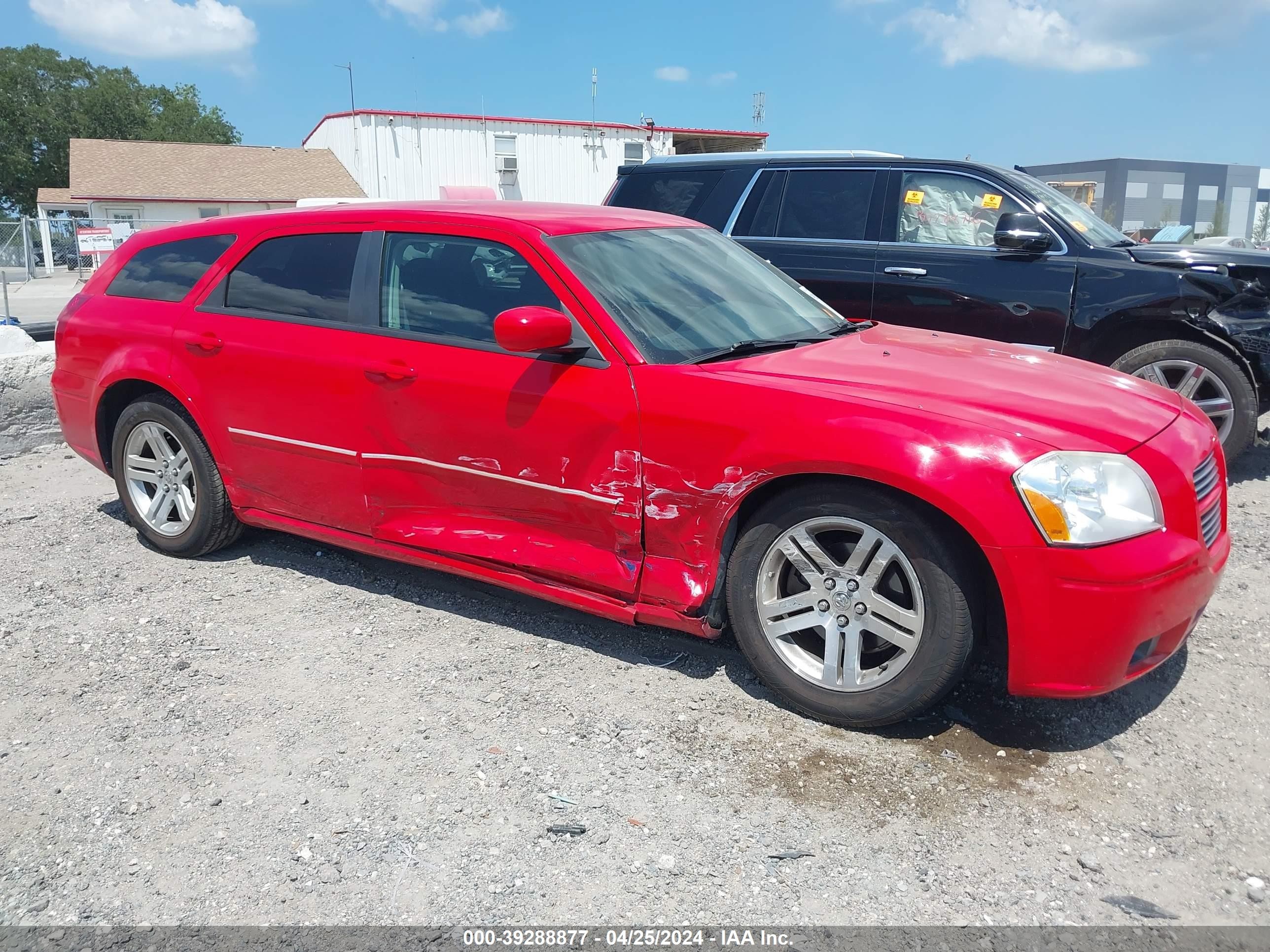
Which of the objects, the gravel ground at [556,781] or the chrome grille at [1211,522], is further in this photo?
the chrome grille at [1211,522]

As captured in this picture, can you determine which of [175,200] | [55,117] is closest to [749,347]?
[175,200]

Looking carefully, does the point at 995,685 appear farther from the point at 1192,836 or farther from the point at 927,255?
the point at 927,255

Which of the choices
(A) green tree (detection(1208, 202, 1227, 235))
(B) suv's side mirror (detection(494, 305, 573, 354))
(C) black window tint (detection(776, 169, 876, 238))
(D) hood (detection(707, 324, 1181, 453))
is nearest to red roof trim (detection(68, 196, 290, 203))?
(C) black window tint (detection(776, 169, 876, 238))

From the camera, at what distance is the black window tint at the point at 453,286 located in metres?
3.69

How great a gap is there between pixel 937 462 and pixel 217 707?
103 inches

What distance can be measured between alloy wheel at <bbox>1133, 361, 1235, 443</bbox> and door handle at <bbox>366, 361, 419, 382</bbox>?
4523 mm

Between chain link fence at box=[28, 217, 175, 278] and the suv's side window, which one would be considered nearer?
the suv's side window

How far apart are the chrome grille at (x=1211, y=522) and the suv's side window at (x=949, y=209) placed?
11.2 feet

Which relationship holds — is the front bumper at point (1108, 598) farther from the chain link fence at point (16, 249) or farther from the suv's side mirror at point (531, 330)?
the chain link fence at point (16, 249)

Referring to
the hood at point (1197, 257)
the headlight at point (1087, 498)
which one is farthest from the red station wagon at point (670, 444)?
the hood at point (1197, 257)

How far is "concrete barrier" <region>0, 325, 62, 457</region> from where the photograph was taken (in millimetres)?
6945

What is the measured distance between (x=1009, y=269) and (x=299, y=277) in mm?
4280

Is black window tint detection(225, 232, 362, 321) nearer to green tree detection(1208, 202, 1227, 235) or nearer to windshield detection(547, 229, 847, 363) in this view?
windshield detection(547, 229, 847, 363)

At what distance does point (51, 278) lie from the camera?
33.5 m
